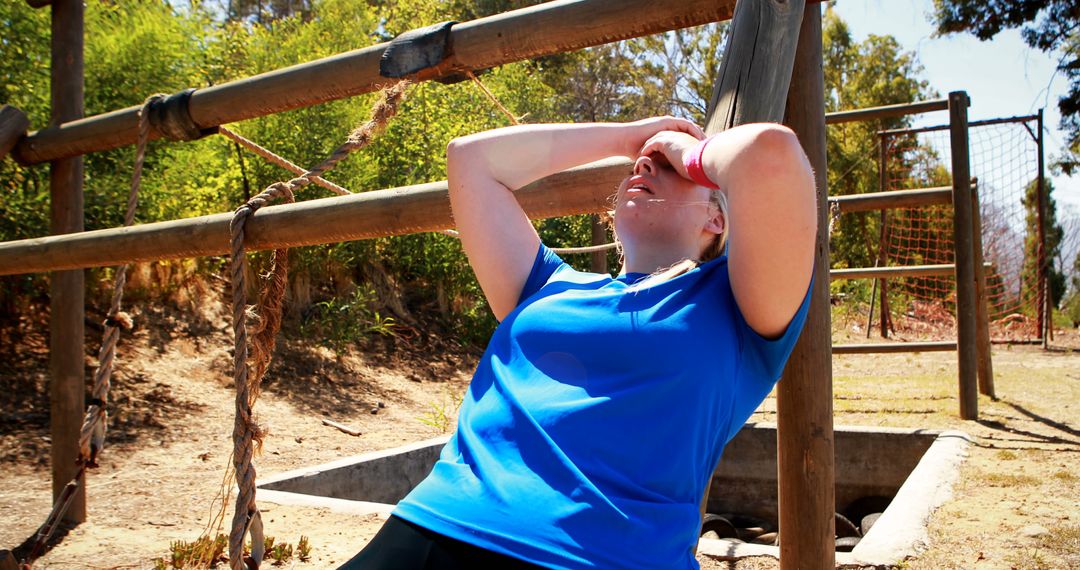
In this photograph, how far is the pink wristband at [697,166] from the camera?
1.38 metres

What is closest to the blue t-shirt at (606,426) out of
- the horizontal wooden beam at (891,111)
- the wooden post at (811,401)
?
the wooden post at (811,401)

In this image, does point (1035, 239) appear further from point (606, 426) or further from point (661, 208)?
point (606, 426)

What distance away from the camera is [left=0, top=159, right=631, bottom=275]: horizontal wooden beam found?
1.95 metres

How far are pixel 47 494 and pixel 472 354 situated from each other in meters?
5.56

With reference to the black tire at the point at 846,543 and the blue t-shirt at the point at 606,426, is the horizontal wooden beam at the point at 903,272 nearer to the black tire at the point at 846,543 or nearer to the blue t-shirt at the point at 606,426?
the black tire at the point at 846,543

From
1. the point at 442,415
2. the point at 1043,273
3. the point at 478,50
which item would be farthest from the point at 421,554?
the point at 1043,273

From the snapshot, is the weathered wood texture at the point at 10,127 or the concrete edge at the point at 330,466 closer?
the weathered wood texture at the point at 10,127

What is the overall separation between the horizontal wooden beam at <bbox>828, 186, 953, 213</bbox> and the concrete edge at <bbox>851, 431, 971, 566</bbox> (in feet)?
5.42

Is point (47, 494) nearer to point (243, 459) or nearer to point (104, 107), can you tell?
point (104, 107)

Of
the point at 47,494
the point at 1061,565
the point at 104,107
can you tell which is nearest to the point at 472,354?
the point at 104,107

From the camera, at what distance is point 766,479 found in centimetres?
539

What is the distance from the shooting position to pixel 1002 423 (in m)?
5.16

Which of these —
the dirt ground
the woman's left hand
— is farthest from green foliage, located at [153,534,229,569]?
the woman's left hand

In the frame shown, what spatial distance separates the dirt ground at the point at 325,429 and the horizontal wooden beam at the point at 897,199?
1432 mm
